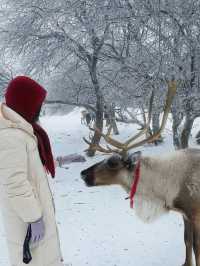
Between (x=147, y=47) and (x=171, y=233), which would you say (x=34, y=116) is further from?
(x=147, y=47)

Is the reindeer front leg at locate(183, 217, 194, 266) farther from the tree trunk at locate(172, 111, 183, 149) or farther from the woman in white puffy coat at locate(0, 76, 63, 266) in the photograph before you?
the tree trunk at locate(172, 111, 183, 149)

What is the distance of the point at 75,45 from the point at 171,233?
6384mm

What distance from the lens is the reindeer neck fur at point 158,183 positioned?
3.51 m

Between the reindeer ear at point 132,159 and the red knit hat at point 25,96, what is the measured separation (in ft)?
5.12

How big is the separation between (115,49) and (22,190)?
792 cm

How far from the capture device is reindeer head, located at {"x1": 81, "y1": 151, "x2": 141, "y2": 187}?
3670 mm

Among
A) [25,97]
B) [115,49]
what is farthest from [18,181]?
[115,49]

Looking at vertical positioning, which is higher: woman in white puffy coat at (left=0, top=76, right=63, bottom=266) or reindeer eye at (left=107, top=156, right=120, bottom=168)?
woman in white puffy coat at (left=0, top=76, right=63, bottom=266)

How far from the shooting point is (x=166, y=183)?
11.6 feet

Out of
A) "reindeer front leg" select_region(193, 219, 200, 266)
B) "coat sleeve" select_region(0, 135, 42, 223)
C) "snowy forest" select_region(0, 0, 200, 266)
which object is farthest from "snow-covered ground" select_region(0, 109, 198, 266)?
"coat sleeve" select_region(0, 135, 42, 223)

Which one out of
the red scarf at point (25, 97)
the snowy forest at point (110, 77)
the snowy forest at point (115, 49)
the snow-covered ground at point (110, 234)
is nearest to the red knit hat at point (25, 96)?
the red scarf at point (25, 97)

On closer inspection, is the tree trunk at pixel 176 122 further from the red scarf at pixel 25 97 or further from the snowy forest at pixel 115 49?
the red scarf at pixel 25 97

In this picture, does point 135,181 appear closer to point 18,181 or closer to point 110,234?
point 110,234

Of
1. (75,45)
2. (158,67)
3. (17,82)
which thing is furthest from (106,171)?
(75,45)
